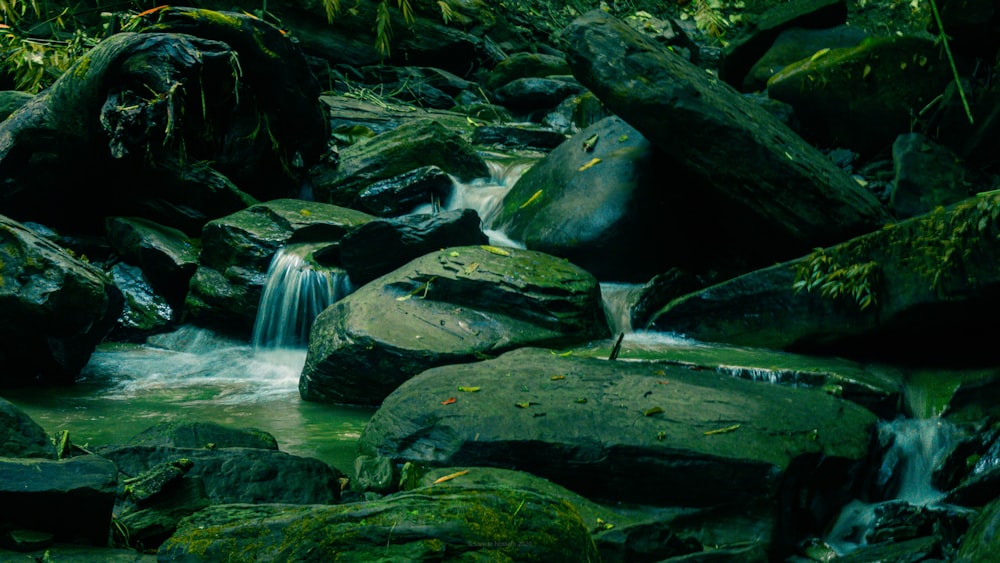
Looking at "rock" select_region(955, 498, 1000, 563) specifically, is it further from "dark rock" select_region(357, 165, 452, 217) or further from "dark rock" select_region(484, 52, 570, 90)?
"dark rock" select_region(484, 52, 570, 90)

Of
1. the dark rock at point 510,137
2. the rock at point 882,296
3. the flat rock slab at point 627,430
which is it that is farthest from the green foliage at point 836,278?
the dark rock at point 510,137

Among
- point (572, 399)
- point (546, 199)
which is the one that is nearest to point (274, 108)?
point (546, 199)

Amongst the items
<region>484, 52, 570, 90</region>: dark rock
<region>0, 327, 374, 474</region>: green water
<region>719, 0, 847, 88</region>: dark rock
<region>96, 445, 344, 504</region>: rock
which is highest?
<region>719, 0, 847, 88</region>: dark rock

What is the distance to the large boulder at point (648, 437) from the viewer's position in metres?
4.09

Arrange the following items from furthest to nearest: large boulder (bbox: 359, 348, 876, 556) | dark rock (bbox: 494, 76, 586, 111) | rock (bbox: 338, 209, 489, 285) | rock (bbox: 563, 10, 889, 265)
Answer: dark rock (bbox: 494, 76, 586, 111) < rock (bbox: 338, 209, 489, 285) < rock (bbox: 563, 10, 889, 265) < large boulder (bbox: 359, 348, 876, 556)

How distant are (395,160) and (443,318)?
401 centimetres

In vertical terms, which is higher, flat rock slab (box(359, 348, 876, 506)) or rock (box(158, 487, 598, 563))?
rock (box(158, 487, 598, 563))

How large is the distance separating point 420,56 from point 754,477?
14700 mm

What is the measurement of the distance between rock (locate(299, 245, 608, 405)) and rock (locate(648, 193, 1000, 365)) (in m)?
1.14

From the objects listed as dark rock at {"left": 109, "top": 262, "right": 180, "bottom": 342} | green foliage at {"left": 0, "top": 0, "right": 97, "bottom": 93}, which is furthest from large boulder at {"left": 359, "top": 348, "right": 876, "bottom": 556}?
green foliage at {"left": 0, "top": 0, "right": 97, "bottom": 93}

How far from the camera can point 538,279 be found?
7.02 m

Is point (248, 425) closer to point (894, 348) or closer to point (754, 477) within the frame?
point (754, 477)

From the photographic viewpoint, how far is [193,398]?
21.7ft

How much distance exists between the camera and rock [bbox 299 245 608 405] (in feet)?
20.4
